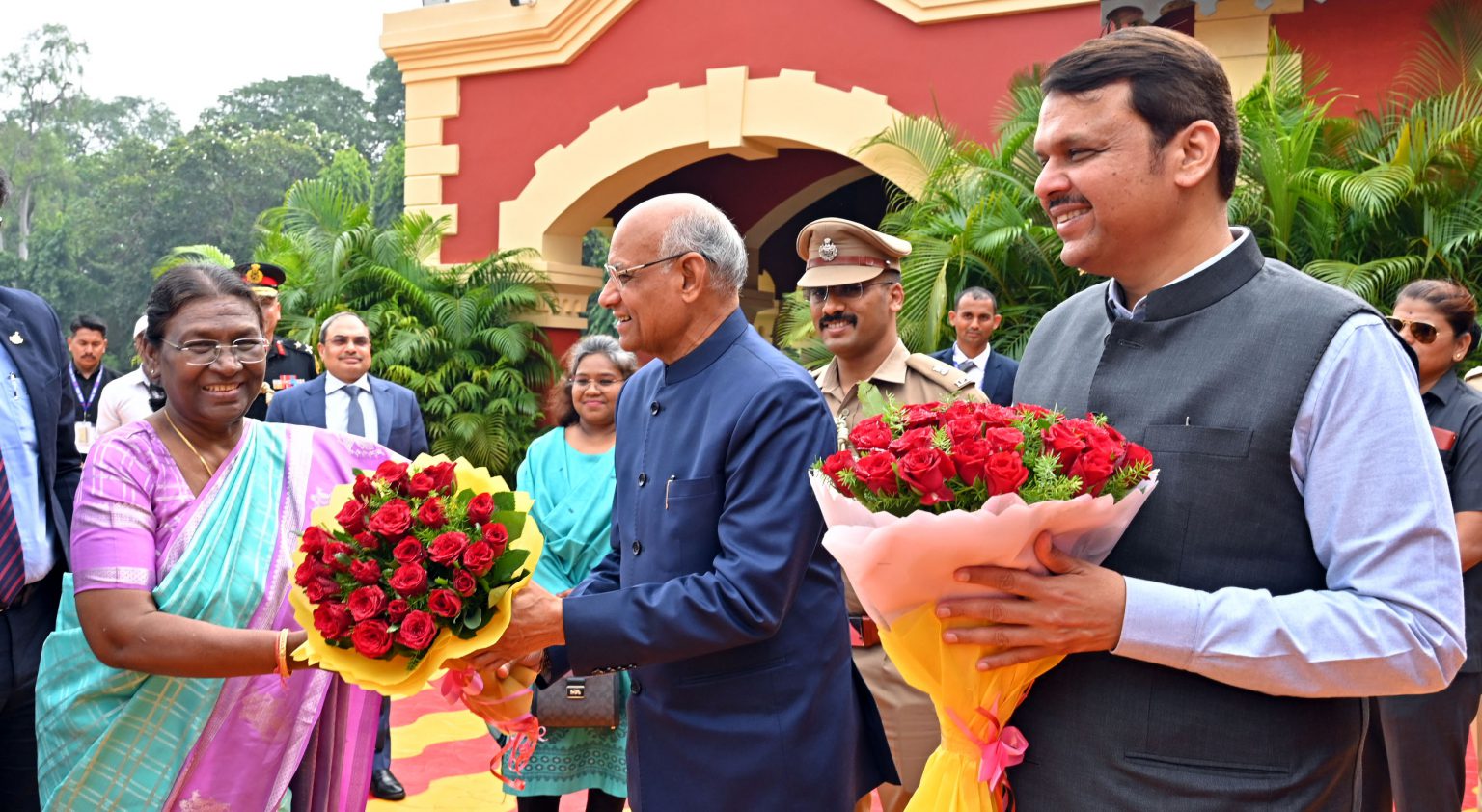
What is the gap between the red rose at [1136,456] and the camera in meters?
1.82

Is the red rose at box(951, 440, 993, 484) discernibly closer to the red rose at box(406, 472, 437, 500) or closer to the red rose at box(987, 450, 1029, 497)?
the red rose at box(987, 450, 1029, 497)

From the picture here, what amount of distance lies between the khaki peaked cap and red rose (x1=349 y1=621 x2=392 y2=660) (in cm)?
260

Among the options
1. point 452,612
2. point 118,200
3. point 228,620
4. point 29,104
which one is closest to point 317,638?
point 452,612

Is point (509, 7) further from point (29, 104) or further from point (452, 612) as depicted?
point (29, 104)

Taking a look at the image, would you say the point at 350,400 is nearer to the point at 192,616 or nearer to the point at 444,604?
the point at 192,616

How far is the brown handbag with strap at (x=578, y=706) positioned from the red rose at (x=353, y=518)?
2020 mm

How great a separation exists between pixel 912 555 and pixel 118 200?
50.1 metres

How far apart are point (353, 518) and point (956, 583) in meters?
1.23

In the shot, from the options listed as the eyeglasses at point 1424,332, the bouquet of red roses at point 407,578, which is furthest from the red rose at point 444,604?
the eyeglasses at point 1424,332

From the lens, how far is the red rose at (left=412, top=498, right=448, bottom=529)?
8.04 ft

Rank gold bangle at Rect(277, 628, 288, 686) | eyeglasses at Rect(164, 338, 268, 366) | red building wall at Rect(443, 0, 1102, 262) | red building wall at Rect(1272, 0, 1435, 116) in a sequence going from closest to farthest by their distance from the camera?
gold bangle at Rect(277, 628, 288, 686)
eyeglasses at Rect(164, 338, 268, 366)
red building wall at Rect(1272, 0, 1435, 116)
red building wall at Rect(443, 0, 1102, 262)

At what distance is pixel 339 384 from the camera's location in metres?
6.68

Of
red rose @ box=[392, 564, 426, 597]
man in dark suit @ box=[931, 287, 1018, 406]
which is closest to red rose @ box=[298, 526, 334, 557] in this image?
red rose @ box=[392, 564, 426, 597]

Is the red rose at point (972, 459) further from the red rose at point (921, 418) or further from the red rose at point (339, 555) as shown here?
the red rose at point (339, 555)
